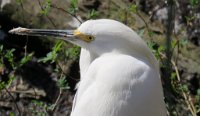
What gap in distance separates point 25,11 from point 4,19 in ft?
0.48

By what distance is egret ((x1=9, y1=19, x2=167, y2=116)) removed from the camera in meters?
1.86

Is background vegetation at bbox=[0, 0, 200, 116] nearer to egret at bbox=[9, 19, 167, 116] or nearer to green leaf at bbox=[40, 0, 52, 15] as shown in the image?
green leaf at bbox=[40, 0, 52, 15]

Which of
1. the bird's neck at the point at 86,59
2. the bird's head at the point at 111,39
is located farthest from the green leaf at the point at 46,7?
the bird's head at the point at 111,39

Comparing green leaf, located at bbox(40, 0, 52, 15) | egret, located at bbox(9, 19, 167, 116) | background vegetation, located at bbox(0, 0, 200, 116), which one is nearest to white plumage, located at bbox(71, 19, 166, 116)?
egret, located at bbox(9, 19, 167, 116)

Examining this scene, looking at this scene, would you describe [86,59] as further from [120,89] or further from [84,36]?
[120,89]

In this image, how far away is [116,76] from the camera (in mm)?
1870

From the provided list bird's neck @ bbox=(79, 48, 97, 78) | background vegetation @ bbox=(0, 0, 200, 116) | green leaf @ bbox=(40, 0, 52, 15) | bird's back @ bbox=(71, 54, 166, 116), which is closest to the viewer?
bird's back @ bbox=(71, 54, 166, 116)

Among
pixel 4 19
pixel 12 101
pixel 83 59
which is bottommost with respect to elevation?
pixel 12 101

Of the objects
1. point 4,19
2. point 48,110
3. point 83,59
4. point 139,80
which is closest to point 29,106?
point 48,110

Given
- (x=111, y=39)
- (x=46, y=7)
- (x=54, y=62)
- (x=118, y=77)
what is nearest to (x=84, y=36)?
(x=111, y=39)

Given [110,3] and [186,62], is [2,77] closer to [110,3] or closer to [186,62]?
[110,3]

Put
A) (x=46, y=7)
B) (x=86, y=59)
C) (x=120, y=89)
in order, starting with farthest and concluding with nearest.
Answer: (x=46, y=7)
(x=86, y=59)
(x=120, y=89)

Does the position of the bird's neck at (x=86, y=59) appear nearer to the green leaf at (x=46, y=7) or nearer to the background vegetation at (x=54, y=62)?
the green leaf at (x=46, y=7)

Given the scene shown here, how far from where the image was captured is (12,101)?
3.40 meters
